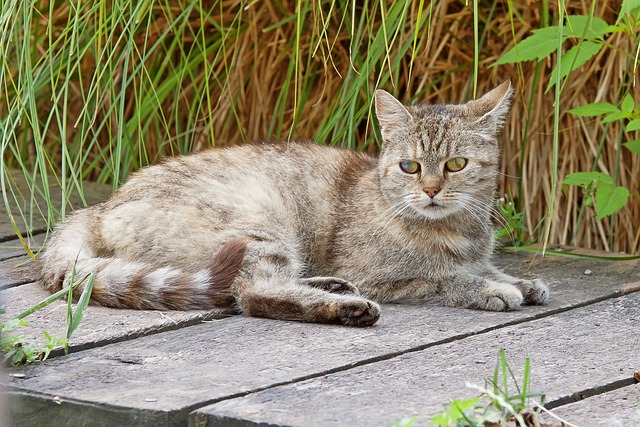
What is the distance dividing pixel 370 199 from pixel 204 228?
62cm

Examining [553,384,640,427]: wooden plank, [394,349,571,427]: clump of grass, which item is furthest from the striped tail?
[553,384,640,427]: wooden plank

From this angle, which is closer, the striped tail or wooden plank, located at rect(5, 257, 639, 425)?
wooden plank, located at rect(5, 257, 639, 425)

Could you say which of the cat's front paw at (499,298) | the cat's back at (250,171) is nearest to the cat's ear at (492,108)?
the cat's back at (250,171)

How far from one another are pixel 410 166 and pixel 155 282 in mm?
942

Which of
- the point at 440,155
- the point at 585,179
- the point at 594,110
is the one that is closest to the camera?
the point at 440,155

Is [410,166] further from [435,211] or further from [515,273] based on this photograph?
[515,273]

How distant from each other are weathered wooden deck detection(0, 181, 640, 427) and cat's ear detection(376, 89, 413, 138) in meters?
0.64

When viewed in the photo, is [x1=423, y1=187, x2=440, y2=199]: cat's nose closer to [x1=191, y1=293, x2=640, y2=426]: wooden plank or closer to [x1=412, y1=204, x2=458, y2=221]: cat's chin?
[x1=412, y1=204, x2=458, y2=221]: cat's chin

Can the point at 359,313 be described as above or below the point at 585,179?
below

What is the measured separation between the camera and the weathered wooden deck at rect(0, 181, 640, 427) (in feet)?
7.24

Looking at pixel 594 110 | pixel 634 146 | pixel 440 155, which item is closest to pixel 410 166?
pixel 440 155

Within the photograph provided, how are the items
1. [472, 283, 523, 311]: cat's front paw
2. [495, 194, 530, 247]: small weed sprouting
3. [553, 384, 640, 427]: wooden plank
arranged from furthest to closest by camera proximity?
[495, 194, 530, 247]: small weed sprouting
[472, 283, 523, 311]: cat's front paw
[553, 384, 640, 427]: wooden plank

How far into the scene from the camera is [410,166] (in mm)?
3533

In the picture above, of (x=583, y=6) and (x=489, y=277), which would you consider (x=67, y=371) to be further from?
(x=583, y=6)
